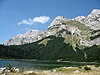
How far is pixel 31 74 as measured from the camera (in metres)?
31.5
